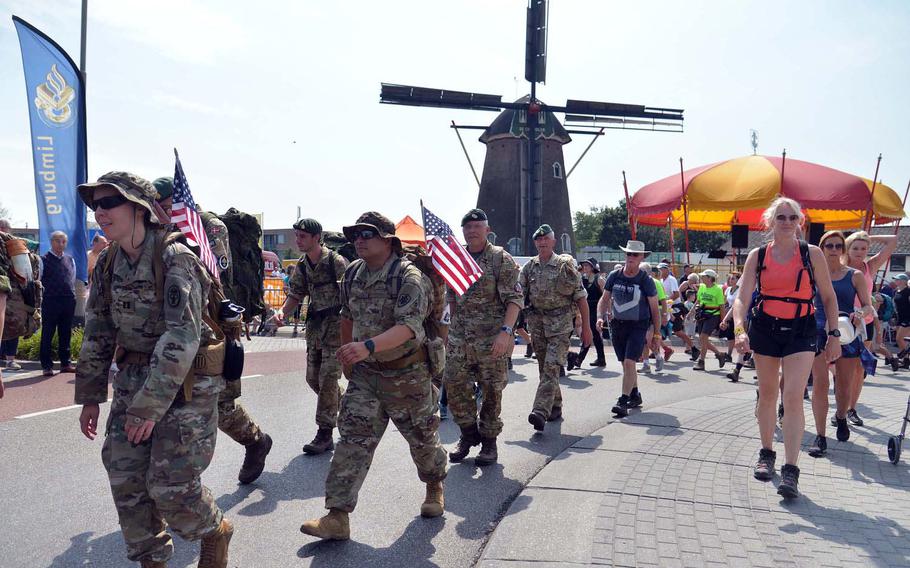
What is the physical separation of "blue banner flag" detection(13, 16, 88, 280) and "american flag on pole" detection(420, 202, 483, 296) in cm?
892

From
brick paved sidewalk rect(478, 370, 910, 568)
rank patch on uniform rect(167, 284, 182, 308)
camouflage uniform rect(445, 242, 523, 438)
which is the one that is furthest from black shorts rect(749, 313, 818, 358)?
rank patch on uniform rect(167, 284, 182, 308)

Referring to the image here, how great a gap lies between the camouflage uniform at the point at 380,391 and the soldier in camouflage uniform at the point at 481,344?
1.43 metres

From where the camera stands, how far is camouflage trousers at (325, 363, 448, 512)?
384cm

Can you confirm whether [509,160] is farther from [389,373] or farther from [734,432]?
[389,373]

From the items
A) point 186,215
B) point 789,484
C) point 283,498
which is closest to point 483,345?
point 283,498

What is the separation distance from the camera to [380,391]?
404cm

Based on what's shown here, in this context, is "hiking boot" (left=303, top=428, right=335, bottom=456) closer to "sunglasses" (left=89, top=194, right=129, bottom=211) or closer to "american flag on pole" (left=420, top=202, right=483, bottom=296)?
"american flag on pole" (left=420, top=202, right=483, bottom=296)

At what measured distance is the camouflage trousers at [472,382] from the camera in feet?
18.5

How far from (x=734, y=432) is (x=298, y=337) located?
479 inches

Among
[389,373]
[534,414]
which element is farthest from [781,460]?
[389,373]

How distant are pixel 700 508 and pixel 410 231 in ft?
54.3

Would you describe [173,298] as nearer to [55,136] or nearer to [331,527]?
[331,527]

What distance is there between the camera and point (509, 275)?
571 centimetres

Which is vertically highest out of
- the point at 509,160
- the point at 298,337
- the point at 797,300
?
the point at 509,160
